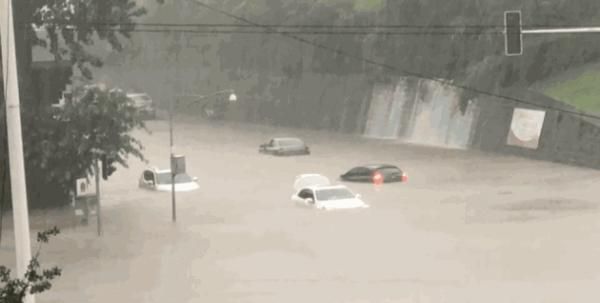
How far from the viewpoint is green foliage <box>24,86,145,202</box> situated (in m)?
28.0

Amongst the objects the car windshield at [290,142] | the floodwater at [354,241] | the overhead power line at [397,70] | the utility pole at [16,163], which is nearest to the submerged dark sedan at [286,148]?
the car windshield at [290,142]

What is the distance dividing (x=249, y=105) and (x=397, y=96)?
16.3m

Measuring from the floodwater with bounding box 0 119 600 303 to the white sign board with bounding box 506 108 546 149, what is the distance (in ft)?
4.60

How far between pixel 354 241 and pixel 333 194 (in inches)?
Result: 258

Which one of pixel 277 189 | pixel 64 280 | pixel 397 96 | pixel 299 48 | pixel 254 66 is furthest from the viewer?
pixel 254 66

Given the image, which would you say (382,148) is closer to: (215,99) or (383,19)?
(383,19)

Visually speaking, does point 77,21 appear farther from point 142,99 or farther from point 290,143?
point 142,99

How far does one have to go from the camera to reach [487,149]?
44.2m

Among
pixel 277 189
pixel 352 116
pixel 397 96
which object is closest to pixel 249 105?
pixel 352 116

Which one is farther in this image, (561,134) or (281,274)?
(561,134)

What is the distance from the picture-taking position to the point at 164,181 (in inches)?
1569

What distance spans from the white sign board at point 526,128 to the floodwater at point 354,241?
4.60 feet

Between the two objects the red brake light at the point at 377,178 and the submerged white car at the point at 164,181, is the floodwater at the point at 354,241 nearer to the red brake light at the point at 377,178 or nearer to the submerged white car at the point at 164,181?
the submerged white car at the point at 164,181

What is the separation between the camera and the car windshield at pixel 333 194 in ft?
107
